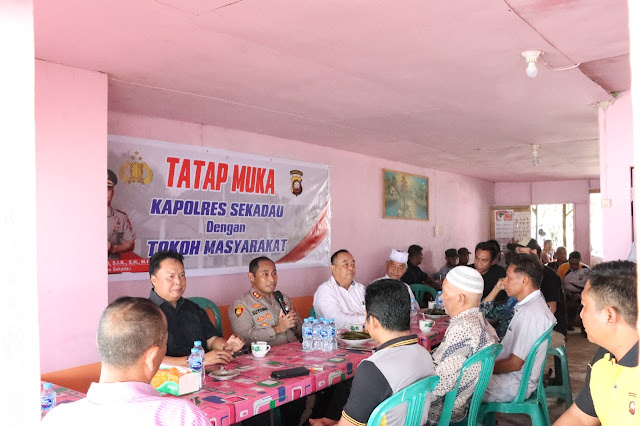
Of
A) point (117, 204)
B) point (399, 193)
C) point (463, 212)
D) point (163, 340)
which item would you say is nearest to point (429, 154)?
point (399, 193)

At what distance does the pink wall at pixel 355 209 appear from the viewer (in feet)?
14.8

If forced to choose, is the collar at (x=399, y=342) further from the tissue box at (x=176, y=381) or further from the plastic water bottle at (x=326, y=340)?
the plastic water bottle at (x=326, y=340)

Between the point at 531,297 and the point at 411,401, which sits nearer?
the point at 411,401

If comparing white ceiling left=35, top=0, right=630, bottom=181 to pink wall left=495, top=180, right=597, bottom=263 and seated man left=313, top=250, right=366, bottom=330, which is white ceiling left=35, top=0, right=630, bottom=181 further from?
pink wall left=495, top=180, right=597, bottom=263

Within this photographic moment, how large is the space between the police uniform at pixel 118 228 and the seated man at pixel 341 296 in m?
1.56

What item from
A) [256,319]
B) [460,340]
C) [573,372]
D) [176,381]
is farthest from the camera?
[573,372]

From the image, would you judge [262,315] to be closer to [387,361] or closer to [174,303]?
[174,303]

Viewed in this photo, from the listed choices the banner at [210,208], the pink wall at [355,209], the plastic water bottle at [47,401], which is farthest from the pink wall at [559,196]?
the plastic water bottle at [47,401]

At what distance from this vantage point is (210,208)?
4.72m

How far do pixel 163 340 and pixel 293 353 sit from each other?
161 cm

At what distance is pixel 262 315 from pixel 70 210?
1417 mm

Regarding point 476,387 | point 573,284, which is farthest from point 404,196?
point 476,387

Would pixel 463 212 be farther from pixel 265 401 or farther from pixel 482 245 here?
pixel 265 401

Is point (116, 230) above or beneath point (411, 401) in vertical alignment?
above
